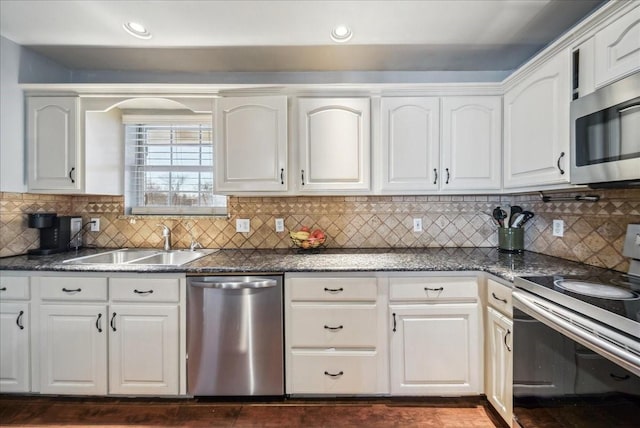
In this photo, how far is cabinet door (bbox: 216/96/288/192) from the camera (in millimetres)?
2150

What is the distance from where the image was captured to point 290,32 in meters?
1.97

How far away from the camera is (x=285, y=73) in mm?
2504

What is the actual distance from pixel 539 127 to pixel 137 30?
262cm

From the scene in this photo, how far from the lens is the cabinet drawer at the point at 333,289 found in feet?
6.00

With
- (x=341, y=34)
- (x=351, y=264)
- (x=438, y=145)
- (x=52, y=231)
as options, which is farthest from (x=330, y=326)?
(x=52, y=231)

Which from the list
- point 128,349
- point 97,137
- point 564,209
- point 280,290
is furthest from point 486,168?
point 97,137

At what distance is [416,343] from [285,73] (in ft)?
7.54

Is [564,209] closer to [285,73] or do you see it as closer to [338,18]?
[338,18]

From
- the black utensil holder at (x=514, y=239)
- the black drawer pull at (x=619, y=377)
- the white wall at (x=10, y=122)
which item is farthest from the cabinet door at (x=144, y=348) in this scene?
the black utensil holder at (x=514, y=239)

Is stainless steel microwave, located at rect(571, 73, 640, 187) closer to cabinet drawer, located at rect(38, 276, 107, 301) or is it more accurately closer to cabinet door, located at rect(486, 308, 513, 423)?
cabinet door, located at rect(486, 308, 513, 423)

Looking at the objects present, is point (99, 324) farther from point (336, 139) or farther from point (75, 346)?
point (336, 139)

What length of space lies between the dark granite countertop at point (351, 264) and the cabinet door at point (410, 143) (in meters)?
0.56

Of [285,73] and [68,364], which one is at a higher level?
[285,73]

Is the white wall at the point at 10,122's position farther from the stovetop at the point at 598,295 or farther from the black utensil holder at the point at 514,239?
the black utensil holder at the point at 514,239
